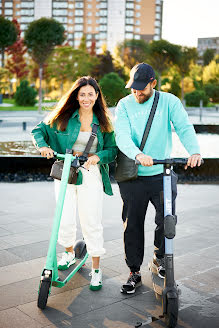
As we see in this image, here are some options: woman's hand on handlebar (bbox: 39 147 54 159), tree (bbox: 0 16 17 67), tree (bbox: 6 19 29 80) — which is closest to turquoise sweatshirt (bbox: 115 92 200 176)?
woman's hand on handlebar (bbox: 39 147 54 159)

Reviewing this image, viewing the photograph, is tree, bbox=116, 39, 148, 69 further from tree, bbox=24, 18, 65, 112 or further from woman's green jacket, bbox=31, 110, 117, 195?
woman's green jacket, bbox=31, 110, 117, 195

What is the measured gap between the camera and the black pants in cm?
333

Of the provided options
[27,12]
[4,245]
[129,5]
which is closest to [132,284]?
[4,245]

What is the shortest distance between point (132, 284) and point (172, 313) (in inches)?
23.2

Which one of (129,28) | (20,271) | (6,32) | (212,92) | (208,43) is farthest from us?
(208,43)

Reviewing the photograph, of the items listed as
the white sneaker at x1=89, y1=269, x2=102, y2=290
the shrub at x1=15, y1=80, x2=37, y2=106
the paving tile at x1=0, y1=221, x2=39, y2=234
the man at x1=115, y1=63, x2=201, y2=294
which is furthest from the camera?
the shrub at x1=15, y1=80, x2=37, y2=106

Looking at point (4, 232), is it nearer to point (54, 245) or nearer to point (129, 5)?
point (54, 245)

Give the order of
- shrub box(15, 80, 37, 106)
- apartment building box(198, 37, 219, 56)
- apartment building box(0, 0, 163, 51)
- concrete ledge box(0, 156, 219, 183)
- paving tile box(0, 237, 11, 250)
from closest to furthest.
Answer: paving tile box(0, 237, 11, 250) → concrete ledge box(0, 156, 219, 183) → shrub box(15, 80, 37, 106) → apartment building box(0, 0, 163, 51) → apartment building box(198, 37, 219, 56)

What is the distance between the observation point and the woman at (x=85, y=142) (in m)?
3.35

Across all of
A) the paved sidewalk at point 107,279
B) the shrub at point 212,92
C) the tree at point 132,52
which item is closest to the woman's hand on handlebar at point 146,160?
the paved sidewalk at point 107,279

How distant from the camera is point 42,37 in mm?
33125

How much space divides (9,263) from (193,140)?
194 centimetres

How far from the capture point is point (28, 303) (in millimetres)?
3186

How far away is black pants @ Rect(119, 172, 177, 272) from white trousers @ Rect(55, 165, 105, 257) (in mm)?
190
